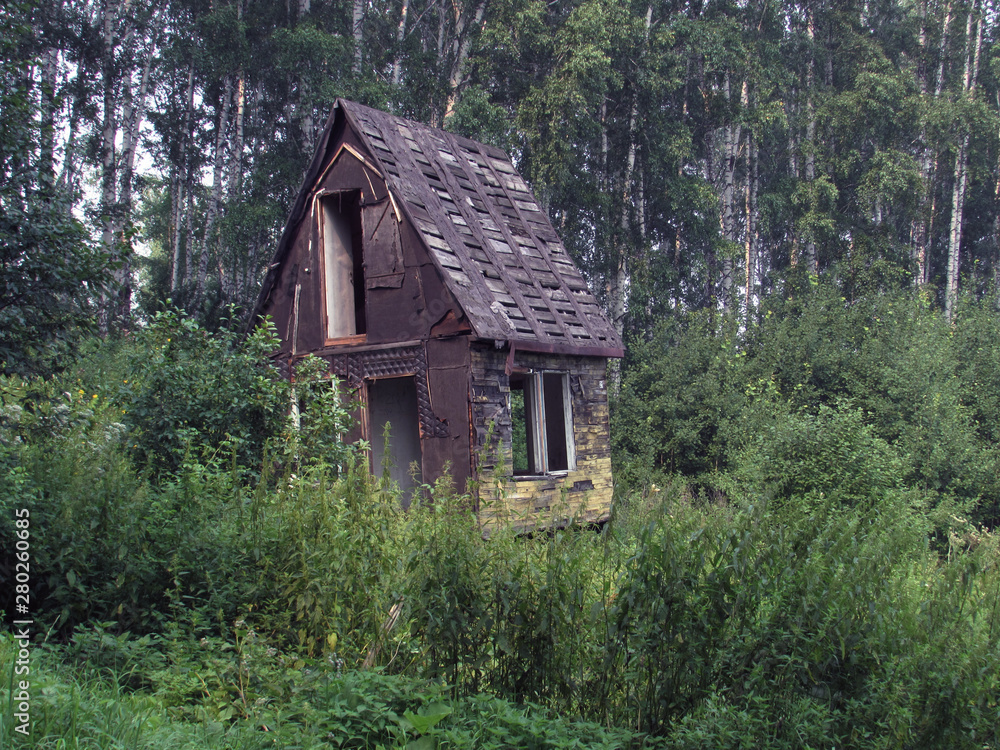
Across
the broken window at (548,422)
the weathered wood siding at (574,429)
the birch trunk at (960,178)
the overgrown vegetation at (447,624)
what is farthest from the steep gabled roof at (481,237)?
the birch trunk at (960,178)

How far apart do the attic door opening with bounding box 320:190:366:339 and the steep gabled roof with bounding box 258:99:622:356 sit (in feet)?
1.57

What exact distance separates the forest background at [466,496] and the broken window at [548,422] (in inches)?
54.5

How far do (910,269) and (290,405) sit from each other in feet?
86.8

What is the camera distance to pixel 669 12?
25375mm

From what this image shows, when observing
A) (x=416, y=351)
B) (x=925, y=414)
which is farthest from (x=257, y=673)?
(x=925, y=414)

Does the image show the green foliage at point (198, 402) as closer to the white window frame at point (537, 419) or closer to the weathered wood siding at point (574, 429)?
the weathered wood siding at point (574, 429)

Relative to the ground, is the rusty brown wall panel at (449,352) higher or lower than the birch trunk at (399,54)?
lower

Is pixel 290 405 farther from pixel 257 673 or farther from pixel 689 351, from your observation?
pixel 689 351

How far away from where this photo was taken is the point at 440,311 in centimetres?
1028

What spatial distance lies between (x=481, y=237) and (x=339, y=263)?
86.3 inches

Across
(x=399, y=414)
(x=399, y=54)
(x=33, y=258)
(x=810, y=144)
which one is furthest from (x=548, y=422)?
(x=810, y=144)

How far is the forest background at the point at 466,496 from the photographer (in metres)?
4.25

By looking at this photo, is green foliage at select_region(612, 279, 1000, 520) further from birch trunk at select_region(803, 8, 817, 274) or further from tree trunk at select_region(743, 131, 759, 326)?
tree trunk at select_region(743, 131, 759, 326)

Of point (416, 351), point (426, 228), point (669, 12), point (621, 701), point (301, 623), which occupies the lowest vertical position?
point (621, 701)
